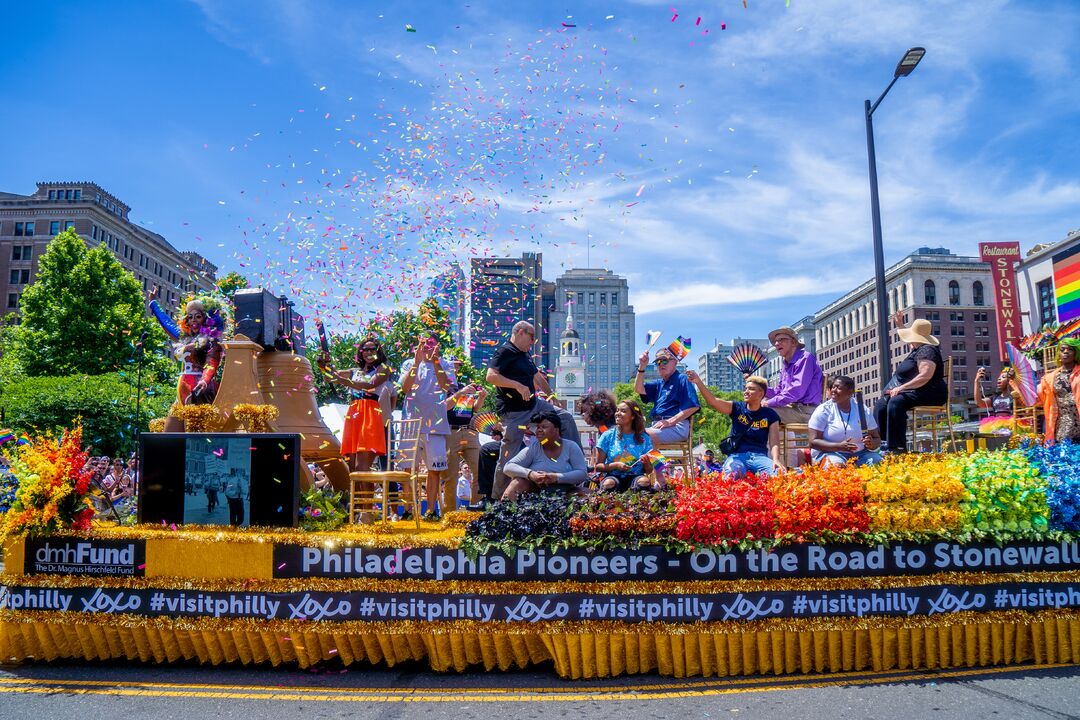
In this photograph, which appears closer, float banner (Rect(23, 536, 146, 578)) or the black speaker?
float banner (Rect(23, 536, 146, 578))

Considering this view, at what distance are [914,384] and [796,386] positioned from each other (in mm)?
→ 1313

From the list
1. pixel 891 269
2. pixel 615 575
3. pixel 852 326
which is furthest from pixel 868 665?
pixel 852 326

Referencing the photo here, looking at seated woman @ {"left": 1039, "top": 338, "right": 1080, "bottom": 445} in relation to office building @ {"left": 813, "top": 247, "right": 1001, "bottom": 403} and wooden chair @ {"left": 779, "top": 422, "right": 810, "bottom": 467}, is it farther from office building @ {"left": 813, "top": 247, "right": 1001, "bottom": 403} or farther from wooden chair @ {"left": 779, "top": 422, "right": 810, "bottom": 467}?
office building @ {"left": 813, "top": 247, "right": 1001, "bottom": 403}

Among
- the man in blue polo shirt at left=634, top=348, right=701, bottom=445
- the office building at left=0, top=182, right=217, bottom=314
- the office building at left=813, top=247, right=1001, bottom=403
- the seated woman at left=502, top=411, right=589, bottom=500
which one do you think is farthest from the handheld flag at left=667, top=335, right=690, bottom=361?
the office building at left=813, top=247, right=1001, bottom=403

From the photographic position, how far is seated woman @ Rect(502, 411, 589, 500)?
5.98 metres

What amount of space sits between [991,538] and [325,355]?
6925 mm

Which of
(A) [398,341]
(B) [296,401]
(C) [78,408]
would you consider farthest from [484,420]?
(C) [78,408]

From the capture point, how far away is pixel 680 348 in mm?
7949

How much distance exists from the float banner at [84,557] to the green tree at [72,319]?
3507cm

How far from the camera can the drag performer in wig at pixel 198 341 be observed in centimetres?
821

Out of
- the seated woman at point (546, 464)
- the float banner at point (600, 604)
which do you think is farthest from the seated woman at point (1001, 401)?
the seated woman at point (546, 464)

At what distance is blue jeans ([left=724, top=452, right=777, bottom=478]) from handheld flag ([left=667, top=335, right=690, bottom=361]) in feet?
4.56

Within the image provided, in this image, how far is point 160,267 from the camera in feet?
285

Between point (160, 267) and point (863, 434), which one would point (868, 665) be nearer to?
point (863, 434)
